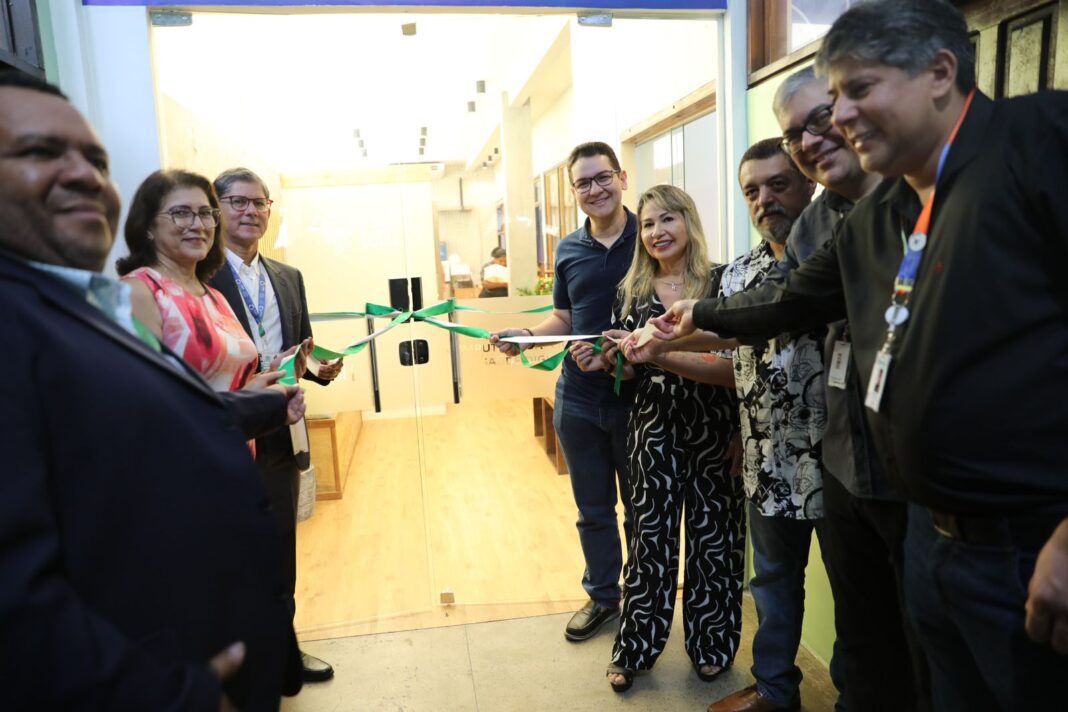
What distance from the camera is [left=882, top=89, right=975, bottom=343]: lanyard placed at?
1210 millimetres

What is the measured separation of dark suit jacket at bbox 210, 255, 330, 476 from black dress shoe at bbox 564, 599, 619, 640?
131 centimetres

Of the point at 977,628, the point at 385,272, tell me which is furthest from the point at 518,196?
the point at 977,628

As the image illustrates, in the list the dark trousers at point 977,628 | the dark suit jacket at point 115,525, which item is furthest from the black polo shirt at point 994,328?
the dark suit jacket at point 115,525

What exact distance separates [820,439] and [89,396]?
5.93ft

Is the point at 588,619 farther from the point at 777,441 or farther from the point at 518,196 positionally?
the point at 518,196

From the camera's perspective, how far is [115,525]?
2.64ft

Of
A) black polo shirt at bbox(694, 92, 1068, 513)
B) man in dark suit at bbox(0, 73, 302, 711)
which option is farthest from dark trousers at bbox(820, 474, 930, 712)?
man in dark suit at bbox(0, 73, 302, 711)

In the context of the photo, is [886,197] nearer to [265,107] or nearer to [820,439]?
[820,439]

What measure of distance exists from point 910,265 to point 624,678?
1.86m

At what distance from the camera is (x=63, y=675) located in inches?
27.0

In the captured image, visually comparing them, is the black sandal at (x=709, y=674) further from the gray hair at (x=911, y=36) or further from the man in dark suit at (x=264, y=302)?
the gray hair at (x=911, y=36)

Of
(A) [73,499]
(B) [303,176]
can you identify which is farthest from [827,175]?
(B) [303,176]

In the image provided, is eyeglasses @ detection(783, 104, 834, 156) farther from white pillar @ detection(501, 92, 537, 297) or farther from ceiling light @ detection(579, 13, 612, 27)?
white pillar @ detection(501, 92, 537, 297)

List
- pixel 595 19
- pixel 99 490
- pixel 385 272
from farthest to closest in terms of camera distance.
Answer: pixel 385 272 → pixel 595 19 → pixel 99 490
